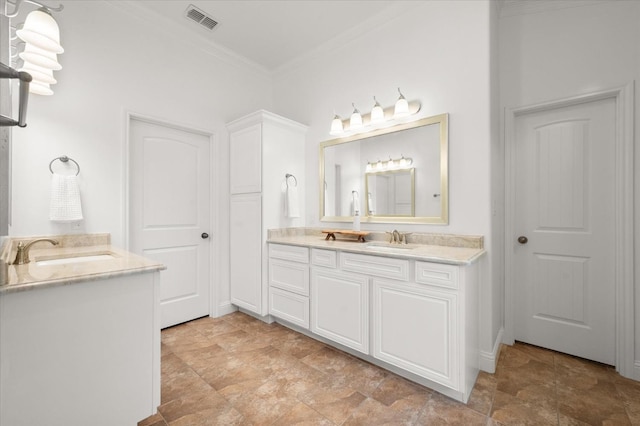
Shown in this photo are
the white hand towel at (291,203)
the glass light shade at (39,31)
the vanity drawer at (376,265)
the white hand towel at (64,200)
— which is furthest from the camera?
the white hand towel at (291,203)

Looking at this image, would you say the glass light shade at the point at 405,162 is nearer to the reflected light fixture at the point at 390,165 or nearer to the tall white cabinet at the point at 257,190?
the reflected light fixture at the point at 390,165

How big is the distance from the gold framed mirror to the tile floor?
1.23m

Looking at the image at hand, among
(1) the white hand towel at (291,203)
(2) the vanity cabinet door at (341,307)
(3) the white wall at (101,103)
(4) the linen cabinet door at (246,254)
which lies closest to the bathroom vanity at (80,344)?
(3) the white wall at (101,103)

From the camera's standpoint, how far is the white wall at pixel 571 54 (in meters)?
1.97

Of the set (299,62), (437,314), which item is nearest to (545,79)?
(437,314)

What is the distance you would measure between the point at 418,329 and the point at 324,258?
2.95 ft

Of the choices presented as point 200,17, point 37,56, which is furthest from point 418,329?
point 200,17

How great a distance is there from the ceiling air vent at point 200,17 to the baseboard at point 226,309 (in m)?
2.92

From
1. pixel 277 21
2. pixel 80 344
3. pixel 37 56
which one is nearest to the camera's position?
pixel 80 344

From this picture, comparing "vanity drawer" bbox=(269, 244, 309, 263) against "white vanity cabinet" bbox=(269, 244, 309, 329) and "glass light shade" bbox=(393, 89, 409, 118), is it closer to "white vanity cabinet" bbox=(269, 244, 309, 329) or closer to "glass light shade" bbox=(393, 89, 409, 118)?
"white vanity cabinet" bbox=(269, 244, 309, 329)

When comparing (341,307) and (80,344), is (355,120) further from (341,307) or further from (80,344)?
(80,344)

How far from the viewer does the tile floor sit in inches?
63.0

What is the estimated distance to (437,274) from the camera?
5.74 ft

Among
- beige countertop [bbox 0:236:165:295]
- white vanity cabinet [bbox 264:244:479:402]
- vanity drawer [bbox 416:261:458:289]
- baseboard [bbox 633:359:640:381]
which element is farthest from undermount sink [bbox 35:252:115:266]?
baseboard [bbox 633:359:640:381]
